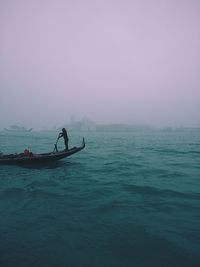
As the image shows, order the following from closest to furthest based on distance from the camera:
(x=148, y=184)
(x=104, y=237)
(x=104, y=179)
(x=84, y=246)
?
(x=84, y=246) → (x=104, y=237) → (x=148, y=184) → (x=104, y=179)

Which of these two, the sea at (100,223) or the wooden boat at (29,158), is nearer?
the sea at (100,223)

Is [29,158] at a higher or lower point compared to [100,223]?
higher

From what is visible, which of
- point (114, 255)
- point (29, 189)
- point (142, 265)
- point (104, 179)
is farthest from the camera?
point (104, 179)

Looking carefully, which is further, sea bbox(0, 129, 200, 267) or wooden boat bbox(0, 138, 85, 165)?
wooden boat bbox(0, 138, 85, 165)

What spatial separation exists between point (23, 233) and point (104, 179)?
831 cm

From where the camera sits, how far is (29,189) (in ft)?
39.6

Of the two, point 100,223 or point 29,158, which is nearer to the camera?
point 100,223

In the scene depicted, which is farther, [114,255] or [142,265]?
[114,255]

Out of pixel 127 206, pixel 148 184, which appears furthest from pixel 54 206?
pixel 148 184

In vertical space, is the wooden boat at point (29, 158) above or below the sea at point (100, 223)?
above

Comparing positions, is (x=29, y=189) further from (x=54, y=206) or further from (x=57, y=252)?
(x=57, y=252)

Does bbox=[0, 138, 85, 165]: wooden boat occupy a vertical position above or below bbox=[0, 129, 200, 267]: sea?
above

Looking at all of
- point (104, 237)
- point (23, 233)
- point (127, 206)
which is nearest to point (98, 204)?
point (127, 206)

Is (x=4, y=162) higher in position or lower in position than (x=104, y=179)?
higher
